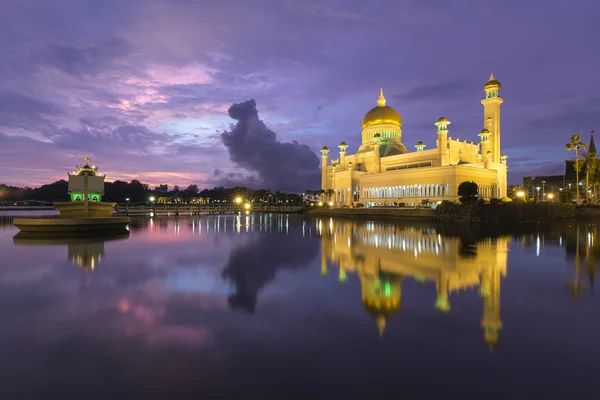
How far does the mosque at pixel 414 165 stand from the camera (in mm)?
50388

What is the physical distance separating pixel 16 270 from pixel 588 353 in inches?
614

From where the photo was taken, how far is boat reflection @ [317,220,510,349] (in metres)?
7.38

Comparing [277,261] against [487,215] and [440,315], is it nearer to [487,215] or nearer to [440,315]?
[440,315]

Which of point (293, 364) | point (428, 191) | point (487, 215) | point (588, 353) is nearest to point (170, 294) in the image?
point (293, 364)

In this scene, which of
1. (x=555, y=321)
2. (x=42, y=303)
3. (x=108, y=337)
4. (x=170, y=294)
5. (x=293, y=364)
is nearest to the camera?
(x=293, y=364)

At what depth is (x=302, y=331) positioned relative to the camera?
6.11m

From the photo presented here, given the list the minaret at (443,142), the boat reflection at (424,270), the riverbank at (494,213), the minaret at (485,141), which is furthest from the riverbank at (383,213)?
the boat reflection at (424,270)

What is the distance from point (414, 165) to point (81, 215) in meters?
48.1

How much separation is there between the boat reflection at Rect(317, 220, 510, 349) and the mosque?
3474cm

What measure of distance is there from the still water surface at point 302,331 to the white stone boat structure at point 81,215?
13450 mm

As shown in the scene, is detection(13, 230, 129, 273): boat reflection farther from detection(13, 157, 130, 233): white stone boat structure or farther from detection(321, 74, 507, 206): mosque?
detection(321, 74, 507, 206): mosque

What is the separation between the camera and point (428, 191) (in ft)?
172

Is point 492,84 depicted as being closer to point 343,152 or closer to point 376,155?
point 376,155

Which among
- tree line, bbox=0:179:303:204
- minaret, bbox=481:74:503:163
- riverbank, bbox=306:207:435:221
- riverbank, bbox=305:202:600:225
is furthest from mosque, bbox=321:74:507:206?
tree line, bbox=0:179:303:204
